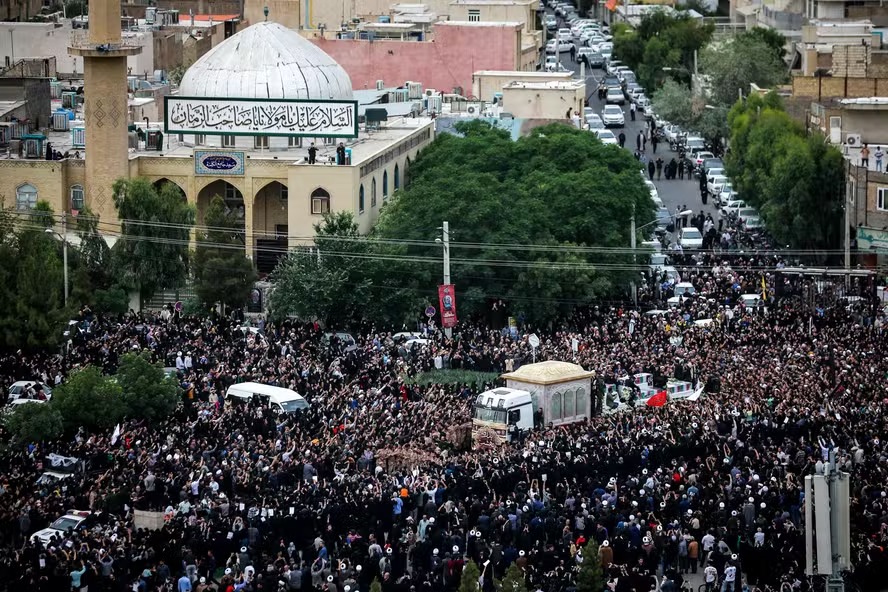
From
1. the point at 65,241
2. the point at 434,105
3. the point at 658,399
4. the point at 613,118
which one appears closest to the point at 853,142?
the point at 434,105

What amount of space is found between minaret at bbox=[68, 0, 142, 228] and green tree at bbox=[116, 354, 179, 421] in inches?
599

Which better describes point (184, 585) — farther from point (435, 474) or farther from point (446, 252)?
point (446, 252)

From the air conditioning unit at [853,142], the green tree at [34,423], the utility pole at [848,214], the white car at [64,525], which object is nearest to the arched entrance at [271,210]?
the utility pole at [848,214]

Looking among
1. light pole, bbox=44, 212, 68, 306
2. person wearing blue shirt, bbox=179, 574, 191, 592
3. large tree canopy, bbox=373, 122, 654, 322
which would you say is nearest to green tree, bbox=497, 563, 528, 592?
person wearing blue shirt, bbox=179, 574, 191, 592

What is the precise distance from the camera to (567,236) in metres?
52.5

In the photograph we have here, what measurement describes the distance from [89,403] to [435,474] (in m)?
6.77

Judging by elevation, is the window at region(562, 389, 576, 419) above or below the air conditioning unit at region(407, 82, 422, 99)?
below

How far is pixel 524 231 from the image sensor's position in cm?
5053

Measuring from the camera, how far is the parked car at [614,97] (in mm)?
88137

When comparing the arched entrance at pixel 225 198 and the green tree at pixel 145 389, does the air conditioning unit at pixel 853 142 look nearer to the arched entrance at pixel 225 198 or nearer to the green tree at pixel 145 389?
the arched entrance at pixel 225 198

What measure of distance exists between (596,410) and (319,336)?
7.13 meters

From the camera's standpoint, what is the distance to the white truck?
3916cm

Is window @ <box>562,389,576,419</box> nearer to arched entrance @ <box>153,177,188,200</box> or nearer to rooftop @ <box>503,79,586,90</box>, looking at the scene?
arched entrance @ <box>153,177,188,200</box>

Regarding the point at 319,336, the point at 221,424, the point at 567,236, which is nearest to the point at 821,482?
the point at 221,424
